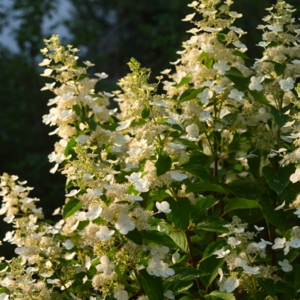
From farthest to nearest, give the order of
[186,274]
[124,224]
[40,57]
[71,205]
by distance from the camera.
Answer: [40,57] → [71,205] → [186,274] → [124,224]

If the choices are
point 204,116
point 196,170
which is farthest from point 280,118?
point 196,170

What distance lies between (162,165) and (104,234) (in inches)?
10.1

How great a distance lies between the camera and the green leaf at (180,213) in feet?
3.85

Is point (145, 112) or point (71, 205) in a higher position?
point (145, 112)

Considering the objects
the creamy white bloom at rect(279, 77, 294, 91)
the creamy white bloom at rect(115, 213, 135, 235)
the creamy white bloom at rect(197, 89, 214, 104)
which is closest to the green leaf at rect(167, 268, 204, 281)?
the creamy white bloom at rect(115, 213, 135, 235)

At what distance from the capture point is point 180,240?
1329mm

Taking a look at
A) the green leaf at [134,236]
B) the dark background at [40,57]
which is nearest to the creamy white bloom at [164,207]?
the green leaf at [134,236]

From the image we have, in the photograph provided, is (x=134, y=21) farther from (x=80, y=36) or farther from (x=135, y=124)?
(x=135, y=124)

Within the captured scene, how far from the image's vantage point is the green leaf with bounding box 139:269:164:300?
107cm

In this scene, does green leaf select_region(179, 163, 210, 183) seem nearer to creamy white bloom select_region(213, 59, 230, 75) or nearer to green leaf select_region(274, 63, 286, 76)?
creamy white bloom select_region(213, 59, 230, 75)

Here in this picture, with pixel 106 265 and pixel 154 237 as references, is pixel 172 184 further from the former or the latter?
pixel 106 265

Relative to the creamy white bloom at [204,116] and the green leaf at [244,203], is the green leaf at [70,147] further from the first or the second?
the green leaf at [244,203]

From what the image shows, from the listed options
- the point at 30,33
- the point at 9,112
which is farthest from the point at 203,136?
the point at 30,33

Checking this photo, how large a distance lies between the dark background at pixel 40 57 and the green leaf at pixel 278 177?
2.95 m
